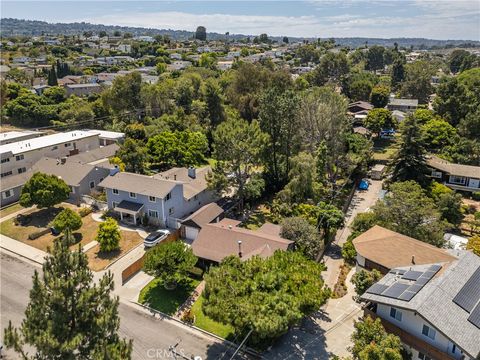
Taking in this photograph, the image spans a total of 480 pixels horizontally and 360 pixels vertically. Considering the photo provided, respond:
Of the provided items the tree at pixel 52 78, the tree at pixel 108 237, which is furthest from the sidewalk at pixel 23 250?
the tree at pixel 52 78

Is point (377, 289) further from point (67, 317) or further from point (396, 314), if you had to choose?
point (67, 317)

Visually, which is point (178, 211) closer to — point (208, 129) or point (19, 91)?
point (208, 129)

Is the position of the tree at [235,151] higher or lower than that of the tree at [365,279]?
higher

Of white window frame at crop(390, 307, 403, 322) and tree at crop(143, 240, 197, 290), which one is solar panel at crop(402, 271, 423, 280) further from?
tree at crop(143, 240, 197, 290)

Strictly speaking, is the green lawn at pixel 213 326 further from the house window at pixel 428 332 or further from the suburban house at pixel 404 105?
the suburban house at pixel 404 105

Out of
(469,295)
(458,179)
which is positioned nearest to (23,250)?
(469,295)

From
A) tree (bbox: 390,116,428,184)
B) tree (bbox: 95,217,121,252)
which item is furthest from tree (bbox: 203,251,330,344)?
tree (bbox: 390,116,428,184)

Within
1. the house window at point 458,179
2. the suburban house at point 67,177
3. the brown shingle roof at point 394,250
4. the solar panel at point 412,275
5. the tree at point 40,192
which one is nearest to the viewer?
the solar panel at point 412,275

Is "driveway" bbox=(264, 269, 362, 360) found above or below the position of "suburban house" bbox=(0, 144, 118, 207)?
below
